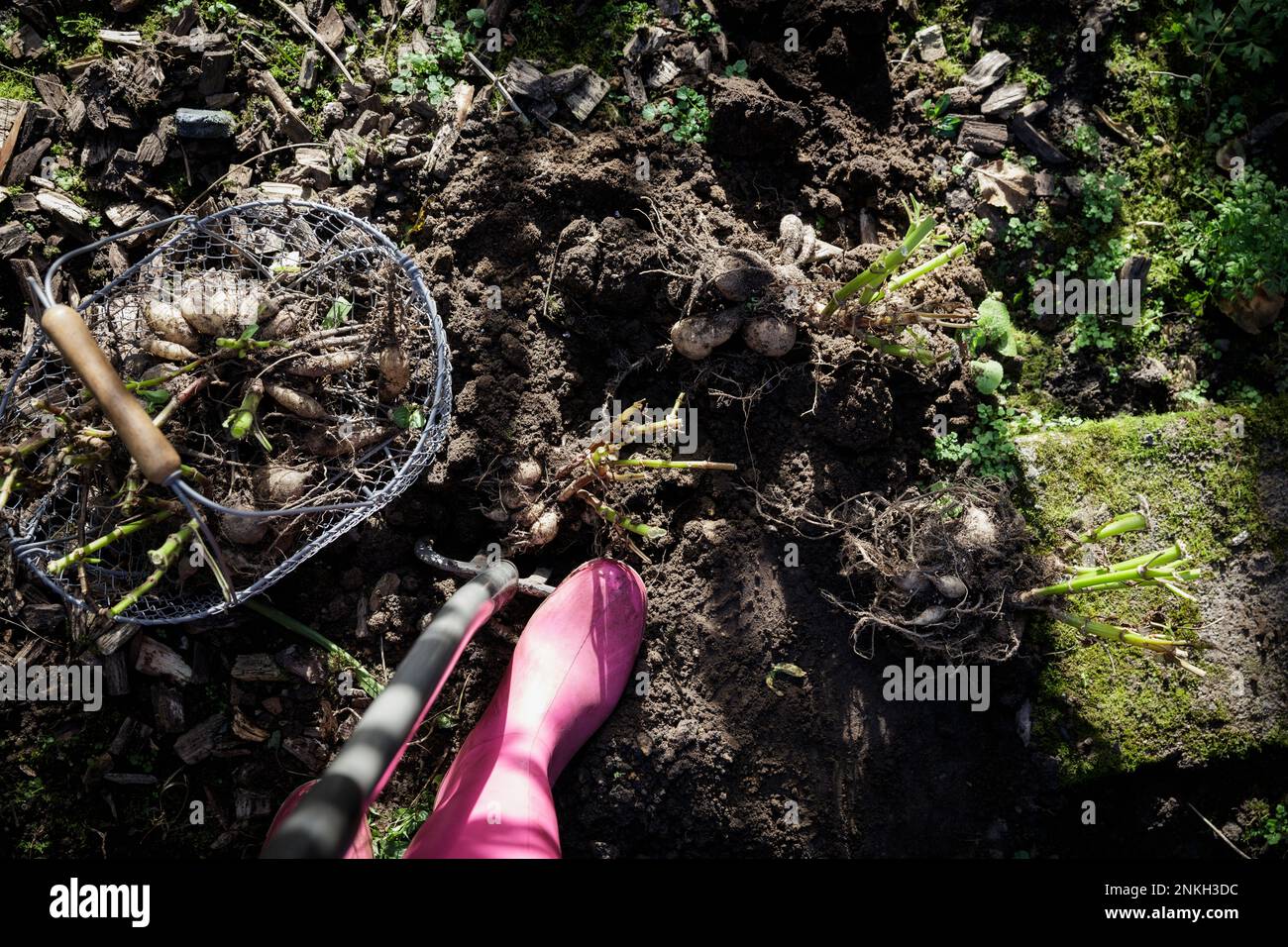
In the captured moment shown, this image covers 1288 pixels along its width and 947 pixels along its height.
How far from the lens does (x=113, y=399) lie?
1.51 metres

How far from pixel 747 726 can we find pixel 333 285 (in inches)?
66.1

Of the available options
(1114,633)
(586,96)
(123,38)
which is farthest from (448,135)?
(1114,633)

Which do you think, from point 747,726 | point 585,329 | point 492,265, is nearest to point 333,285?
point 492,265

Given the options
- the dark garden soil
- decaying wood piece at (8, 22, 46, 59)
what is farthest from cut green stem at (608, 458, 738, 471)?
decaying wood piece at (8, 22, 46, 59)

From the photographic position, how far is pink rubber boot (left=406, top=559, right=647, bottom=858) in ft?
6.56

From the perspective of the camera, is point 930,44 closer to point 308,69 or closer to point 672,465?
point 672,465

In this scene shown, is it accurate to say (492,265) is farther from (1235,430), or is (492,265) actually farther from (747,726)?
(1235,430)

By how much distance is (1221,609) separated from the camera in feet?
7.91

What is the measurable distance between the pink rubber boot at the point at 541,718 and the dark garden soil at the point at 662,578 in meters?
0.10

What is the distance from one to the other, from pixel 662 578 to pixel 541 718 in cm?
53

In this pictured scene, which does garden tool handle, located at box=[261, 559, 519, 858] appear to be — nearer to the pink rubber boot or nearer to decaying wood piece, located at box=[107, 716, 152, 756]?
the pink rubber boot

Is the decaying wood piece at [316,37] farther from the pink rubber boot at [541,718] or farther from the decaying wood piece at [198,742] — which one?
the decaying wood piece at [198,742]

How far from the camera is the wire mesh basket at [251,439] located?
79.7 inches

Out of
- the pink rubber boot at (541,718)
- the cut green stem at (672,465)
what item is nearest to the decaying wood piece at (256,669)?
the pink rubber boot at (541,718)
